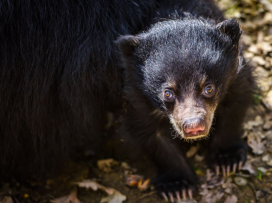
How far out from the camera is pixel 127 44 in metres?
4.30

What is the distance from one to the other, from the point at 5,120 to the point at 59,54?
41.5 inches

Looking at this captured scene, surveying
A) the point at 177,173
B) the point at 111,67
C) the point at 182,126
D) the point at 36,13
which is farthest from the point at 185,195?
the point at 36,13

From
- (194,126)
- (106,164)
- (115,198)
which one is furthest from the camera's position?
(106,164)

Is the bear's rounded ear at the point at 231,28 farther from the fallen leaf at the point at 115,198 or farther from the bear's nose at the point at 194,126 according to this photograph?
the fallen leaf at the point at 115,198

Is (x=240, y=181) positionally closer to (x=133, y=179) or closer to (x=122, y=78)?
(x=133, y=179)

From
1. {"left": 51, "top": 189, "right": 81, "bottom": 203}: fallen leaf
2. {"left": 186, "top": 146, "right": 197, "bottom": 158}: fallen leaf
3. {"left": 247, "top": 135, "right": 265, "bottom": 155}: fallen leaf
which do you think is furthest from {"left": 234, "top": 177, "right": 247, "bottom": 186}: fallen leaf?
{"left": 51, "top": 189, "right": 81, "bottom": 203}: fallen leaf

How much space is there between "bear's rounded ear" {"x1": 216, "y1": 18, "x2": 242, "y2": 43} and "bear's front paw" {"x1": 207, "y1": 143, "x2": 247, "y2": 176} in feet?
5.63

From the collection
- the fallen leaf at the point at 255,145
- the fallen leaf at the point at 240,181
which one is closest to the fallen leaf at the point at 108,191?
the fallen leaf at the point at 240,181

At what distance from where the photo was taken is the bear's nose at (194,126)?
3.76 meters

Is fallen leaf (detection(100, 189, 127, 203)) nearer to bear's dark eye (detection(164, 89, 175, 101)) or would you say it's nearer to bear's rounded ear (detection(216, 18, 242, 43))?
bear's dark eye (detection(164, 89, 175, 101))

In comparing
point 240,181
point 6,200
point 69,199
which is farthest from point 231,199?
point 6,200

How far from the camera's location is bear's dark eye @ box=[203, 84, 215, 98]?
13.2ft

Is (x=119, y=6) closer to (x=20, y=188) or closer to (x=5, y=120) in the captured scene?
(x=5, y=120)

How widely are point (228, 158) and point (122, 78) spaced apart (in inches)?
73.4
